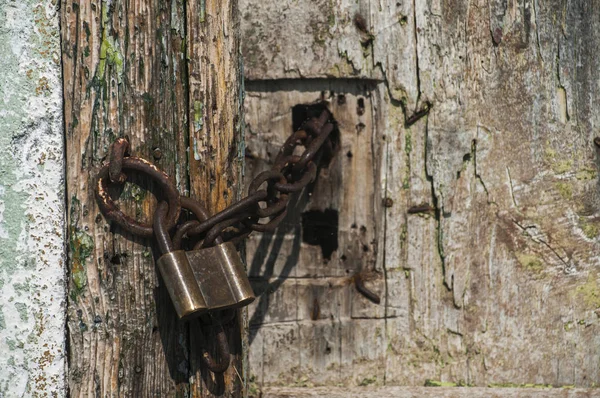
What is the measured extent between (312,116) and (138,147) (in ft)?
1.85

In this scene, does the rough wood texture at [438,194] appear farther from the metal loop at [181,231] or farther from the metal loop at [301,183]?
the metal loop at [181,231]

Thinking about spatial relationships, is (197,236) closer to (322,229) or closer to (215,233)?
(215,233)

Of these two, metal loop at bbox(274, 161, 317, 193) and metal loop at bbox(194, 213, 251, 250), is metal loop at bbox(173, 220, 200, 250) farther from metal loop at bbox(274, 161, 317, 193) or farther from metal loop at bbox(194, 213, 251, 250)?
metal loop at bbox(274, 161, 317, 193)

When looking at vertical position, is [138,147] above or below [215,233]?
above

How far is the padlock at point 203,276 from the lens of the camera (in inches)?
59.6

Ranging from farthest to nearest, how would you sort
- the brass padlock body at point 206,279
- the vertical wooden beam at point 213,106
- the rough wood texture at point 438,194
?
the rough wood texture at point 438,194, the vertical wooden beam at point 213,106, the brass padlock body at point 206,279

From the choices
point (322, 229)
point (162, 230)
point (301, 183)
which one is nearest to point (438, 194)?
point (322, 229)

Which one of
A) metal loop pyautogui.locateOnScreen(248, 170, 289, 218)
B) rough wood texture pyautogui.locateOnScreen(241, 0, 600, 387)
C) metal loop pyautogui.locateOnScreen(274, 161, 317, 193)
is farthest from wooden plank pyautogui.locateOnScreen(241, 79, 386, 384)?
metal loop pyautogui.locateOnScreen(248, 170, 289, 218)

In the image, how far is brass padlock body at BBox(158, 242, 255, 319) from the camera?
1514 millimetres

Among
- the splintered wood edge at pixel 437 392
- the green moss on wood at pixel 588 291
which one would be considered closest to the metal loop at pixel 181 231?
the splintered wood edge at pixel 437 392

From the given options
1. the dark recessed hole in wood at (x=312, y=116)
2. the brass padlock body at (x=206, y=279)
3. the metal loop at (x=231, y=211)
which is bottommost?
the brass padlock body at (x=206, y=279)

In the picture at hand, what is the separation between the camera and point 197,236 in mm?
1586

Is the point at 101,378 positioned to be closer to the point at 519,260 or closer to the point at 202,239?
the point at 202,239

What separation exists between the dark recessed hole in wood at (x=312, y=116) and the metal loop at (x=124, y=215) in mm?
536
